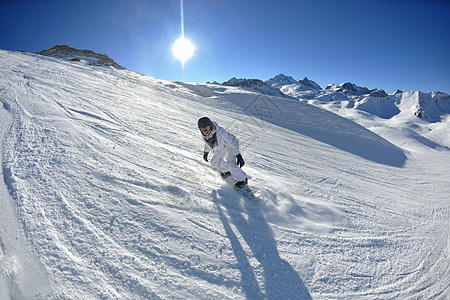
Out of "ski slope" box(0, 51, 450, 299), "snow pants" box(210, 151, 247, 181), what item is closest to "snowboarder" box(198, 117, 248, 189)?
"snow pants" box(210, 151, 247, 181)

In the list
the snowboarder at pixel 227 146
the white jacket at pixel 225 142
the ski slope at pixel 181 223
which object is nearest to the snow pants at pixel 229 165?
the snowboarder at pixel 227 146

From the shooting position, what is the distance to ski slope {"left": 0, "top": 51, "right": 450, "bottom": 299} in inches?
63.3

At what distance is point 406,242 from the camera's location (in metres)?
2.63

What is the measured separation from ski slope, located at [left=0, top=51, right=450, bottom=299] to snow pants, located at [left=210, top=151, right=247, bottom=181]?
0.31 metres

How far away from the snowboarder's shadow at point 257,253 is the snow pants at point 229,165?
40cm

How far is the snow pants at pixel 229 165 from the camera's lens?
3051mm

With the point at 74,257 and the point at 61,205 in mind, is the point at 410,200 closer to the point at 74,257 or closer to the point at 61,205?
the point at 74,257

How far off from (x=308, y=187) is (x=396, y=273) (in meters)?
1.85

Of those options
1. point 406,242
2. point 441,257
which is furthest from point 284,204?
point 441,257

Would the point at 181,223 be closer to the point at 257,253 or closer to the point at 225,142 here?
the point at 257,253

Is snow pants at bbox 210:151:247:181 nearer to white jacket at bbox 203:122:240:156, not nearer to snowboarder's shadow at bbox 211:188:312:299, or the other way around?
white jacket at bbox 203:122:240:156

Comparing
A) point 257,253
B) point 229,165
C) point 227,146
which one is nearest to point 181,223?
point 257,253

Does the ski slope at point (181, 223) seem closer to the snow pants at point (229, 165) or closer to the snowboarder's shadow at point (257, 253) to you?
the snowboarder's shadow at point (257, 253)

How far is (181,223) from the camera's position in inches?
87.1
